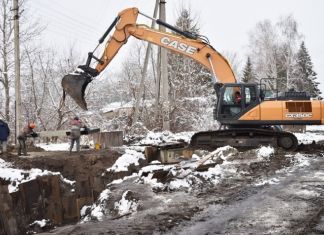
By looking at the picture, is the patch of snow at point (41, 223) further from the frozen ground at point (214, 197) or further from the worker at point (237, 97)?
the worker at point (237, 97)

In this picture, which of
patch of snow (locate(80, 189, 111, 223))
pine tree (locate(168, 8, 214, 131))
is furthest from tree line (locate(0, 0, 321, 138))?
patch of snow (locate(80, 189, 111, 223))

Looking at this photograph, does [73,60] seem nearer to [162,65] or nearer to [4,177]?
[162,65]

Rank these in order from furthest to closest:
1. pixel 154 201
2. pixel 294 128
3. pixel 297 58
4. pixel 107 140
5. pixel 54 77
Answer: pixel 297 58, pixel 54 77, pixel 294 128, pixel 107 140, pixel 154 201

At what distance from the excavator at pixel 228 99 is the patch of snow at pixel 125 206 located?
18.8ft

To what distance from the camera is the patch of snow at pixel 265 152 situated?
1212 cm

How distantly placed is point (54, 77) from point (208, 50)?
20144 mm

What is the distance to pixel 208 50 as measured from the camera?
46.6 feet

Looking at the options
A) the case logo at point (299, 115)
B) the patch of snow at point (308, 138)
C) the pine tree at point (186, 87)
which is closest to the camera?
the case logo at point (299, 115)

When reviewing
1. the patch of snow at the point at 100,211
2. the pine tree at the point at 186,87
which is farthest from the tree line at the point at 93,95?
the patch of snow at the point at 100,211

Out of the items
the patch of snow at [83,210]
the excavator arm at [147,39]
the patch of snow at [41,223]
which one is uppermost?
the excavator arm at [147,39]

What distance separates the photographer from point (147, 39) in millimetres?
14516

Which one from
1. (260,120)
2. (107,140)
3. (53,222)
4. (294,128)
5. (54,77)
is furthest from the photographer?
(54,77)

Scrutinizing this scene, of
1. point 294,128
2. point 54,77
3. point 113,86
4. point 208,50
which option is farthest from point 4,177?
point 113,86

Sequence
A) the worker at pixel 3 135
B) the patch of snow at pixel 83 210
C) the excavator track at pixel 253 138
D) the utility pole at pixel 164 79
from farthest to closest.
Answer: the utility pole at pixel 164 79 < the excavator track at pixel 253 138 < the worker at pixel 3 135 < the patch of snow at pixel 83 210
